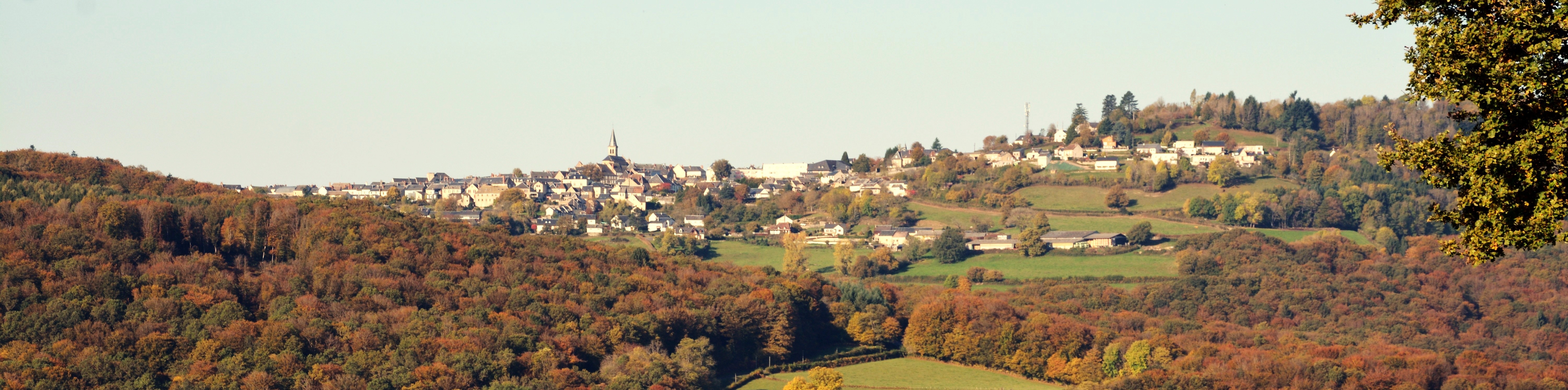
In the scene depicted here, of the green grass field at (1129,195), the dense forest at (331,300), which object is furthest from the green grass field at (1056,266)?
the dense forest at (331,300)

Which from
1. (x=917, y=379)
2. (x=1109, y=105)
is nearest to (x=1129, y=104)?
(x=1109, y=105)

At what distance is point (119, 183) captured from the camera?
254ft

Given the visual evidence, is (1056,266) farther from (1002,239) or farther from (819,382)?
(819,382)

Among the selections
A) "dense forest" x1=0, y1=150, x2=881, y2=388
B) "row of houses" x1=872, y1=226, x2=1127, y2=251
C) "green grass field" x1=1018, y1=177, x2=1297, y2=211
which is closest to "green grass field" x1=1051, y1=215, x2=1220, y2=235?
"row of houses" x1=872, y1=226, x2=1127, y2=251

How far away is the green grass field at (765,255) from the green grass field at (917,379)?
111 feet

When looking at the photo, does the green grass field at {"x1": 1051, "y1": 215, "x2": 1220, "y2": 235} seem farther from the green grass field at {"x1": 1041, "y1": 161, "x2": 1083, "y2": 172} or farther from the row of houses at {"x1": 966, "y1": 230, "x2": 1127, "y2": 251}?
the green grass field at {"x1": 1041, "y1": 161, "x2": 1083, "y2": 172}

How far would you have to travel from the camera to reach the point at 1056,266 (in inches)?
3829

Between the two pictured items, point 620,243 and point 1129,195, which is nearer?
point 620,243

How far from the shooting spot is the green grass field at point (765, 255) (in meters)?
103

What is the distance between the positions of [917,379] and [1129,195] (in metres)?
68.3

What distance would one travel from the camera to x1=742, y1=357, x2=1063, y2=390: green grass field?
2323 inches

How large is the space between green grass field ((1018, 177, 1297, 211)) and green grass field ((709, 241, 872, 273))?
2314 centimetres

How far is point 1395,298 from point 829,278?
3731cm

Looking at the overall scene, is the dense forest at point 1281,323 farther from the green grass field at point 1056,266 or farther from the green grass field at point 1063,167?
the green grass field at point 1063,167
